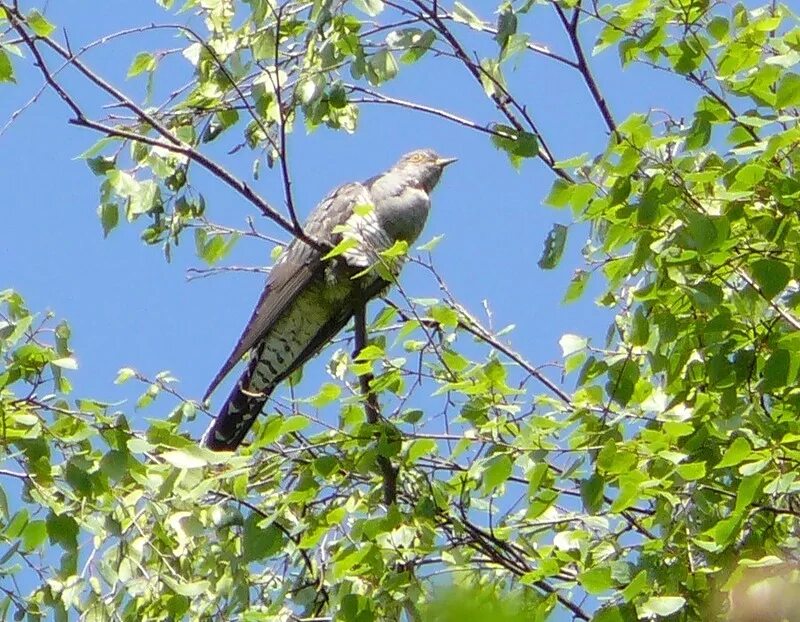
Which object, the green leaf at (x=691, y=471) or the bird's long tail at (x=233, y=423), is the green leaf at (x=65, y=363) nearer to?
the green leaf at (x=691, y=471)

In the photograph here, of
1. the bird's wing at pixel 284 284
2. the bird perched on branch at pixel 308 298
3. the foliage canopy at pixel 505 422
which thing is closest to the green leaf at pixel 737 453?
the foliage canopy at pixel 505 422

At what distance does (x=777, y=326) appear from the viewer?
8.50 feet

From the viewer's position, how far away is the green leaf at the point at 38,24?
250 cm

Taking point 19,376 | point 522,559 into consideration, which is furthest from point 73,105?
point 522,559

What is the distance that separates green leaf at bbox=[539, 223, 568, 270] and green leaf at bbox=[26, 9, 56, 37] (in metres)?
1.18

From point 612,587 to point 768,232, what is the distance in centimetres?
81

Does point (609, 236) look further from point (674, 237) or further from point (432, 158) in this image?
point (432, 158)

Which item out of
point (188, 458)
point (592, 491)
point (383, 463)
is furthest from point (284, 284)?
point (592, 491)

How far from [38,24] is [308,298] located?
2127mm

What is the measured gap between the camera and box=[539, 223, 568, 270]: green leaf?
259 cm

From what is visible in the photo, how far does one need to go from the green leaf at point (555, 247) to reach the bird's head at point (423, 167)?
2416 millimetres

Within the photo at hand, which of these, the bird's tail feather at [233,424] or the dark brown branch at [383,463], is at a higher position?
the bird's tail feather at [233,424]

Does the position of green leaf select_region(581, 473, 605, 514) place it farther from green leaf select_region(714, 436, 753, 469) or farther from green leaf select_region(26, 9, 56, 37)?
Result: green leaf select_region(26, 9, 56, 37)

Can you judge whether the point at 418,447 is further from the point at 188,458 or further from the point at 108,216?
the point at 108,216
